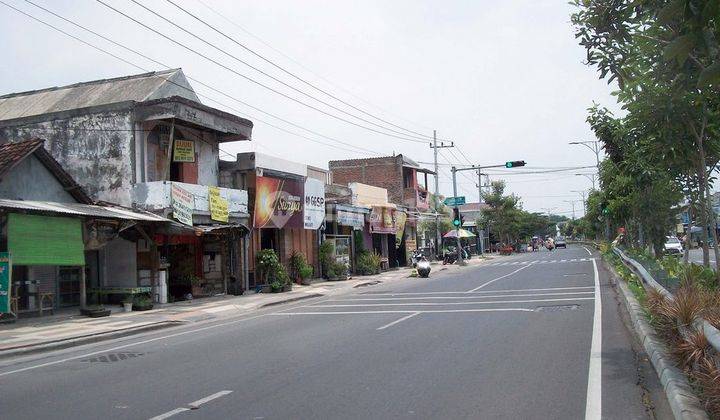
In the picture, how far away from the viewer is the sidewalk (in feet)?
42.5

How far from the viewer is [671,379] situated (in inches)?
263

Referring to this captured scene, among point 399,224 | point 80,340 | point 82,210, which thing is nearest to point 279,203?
point 82,210

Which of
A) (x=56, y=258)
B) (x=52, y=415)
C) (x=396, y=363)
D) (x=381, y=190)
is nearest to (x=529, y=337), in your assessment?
(x=396, y=363)

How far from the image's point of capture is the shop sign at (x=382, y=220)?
37688 mm

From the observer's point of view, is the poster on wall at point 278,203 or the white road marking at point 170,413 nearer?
the white road marking at point 170,413

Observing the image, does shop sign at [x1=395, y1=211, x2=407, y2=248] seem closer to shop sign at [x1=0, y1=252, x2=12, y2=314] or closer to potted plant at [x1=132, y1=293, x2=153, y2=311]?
potted plant at [x1=132, y1=293, x2=153, y2=311]

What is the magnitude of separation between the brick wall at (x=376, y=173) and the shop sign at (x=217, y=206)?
83.7 ft

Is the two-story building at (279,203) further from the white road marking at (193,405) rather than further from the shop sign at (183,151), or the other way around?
the white road marking at (193,405)

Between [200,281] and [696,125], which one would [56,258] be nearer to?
[200,281]

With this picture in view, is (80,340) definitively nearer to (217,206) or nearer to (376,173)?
(217,206)

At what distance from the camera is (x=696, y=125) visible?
9781 mm

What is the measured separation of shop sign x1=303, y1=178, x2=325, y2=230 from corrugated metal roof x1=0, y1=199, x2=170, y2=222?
10.1 meters

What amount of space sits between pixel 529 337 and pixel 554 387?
12.2ft

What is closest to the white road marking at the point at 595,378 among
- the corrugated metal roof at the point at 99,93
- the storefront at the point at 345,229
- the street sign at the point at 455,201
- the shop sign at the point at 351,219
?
the corrugated metal roof at the point at 99,93
